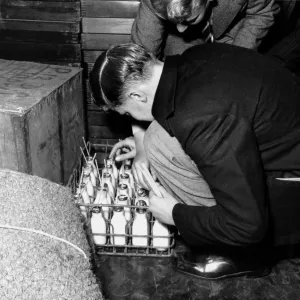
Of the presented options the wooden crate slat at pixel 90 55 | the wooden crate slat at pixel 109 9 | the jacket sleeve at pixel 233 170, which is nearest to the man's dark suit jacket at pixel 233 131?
the jacket sleeve at pixel 233 170

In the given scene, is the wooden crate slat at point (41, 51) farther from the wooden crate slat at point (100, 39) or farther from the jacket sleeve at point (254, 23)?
the jacket sleeve at point (254, 23)

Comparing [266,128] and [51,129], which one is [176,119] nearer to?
[266,128]

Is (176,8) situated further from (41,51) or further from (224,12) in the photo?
(41,51)

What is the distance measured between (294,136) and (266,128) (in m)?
0.14

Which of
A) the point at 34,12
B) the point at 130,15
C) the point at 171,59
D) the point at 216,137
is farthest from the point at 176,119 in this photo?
the point at 34,12

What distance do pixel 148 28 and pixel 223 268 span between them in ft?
4.04

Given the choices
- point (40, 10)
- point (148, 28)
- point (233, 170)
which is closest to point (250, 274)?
point (233, 170)

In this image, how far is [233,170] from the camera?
1285 millimetres

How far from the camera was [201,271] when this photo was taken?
2006 millimetres

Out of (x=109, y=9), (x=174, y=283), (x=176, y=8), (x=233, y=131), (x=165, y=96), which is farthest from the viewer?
(x=109, y=9)

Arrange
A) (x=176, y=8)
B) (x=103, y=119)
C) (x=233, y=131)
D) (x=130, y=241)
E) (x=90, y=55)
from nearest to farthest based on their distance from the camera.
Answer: (x=233, y=131)
(x=176, y=8)
(x=130, y=241)
(x=90, y=55)
(x=103, y=119)

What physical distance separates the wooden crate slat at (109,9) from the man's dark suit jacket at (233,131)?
3.40 ft

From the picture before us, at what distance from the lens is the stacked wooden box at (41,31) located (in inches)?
99.8

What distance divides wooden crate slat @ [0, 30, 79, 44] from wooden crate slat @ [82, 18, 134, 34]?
9 cm
